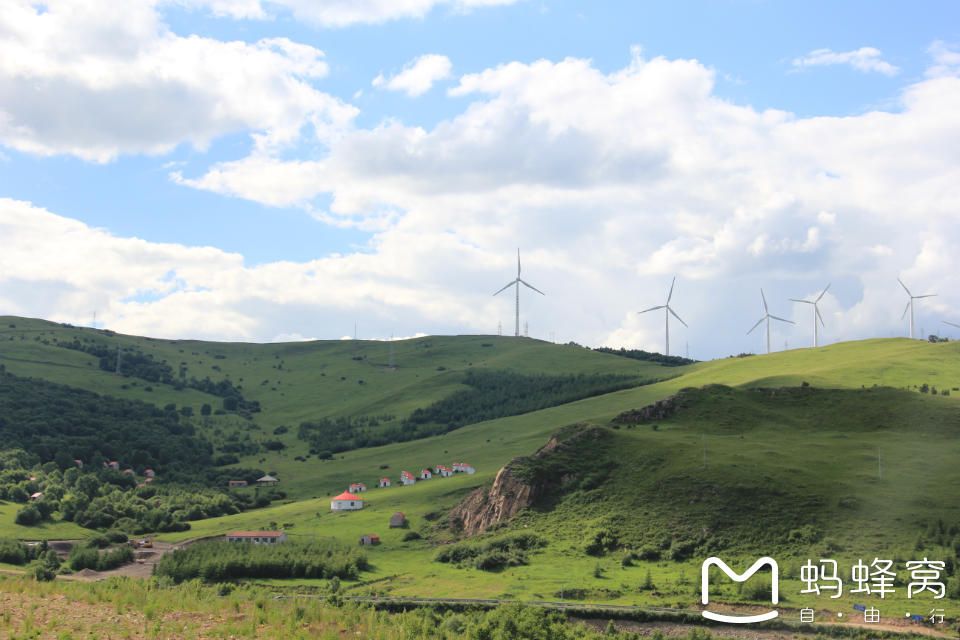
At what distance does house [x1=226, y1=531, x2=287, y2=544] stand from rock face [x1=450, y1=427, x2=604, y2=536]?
23.1 metres

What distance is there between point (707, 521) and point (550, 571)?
20.3m

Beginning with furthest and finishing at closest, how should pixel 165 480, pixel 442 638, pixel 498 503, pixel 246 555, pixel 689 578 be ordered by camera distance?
pixel 165 480 < pixel 498 503 < pixel 246 555 < pixel 689 578 < pixel 442 638

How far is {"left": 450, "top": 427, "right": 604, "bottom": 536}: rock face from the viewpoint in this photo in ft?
398

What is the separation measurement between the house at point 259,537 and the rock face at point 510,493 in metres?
23.1

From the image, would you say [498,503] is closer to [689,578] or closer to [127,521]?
[689,578]

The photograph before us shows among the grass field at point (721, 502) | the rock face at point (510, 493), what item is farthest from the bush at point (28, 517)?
the rock face at point (510, 493)

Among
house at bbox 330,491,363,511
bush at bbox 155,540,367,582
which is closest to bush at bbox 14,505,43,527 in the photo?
bush at bbox 155,540,367,582

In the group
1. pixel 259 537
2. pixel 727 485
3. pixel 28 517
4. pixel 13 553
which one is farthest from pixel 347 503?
pixel 727 485

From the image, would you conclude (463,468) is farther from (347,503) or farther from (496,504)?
(496,504)

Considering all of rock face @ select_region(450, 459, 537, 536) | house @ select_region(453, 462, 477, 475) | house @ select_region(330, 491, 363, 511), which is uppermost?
house @ select_region(453, 462, 477, 475)

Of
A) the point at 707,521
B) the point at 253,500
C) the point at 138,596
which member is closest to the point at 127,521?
the point at 253,500

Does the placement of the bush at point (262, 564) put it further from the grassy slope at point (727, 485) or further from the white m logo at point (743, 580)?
the white m logo at point (743, 580)

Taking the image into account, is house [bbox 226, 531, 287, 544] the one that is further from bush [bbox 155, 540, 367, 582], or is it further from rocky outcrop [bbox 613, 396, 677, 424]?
rocky outcrop [bbox 613, 396, 677, 424]

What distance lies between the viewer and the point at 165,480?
638 ft
